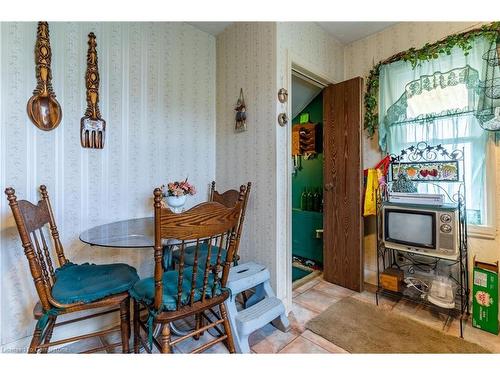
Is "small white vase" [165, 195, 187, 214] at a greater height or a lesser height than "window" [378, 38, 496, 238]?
lesser

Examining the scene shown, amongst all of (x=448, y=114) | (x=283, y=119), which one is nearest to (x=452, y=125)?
(x=448, y=114)

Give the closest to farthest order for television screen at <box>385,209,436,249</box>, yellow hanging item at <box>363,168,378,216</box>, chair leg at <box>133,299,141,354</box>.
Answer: chair leg at <box>133,299,141,354</box> < television screen at <box>385,209,436,249</box> < yellow hanging item at <box>363,168,378,216</box>

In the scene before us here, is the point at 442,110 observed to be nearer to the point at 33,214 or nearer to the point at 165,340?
the point at 165,340

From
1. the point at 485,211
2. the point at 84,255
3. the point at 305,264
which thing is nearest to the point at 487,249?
the point at 485,211

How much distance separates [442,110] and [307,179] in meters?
1.67

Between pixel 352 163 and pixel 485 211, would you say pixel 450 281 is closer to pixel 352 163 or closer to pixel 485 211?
pixel 485 211

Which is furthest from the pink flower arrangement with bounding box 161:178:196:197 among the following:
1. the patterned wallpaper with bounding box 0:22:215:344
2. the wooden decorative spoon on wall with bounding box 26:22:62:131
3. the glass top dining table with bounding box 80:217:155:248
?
the wooden decorative spoon on wall with bounding box 26:22:62:131

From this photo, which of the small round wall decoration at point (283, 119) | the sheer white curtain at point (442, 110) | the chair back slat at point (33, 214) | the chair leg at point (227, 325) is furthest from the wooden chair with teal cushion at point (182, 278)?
the sheer white curtain at point (442, 110)

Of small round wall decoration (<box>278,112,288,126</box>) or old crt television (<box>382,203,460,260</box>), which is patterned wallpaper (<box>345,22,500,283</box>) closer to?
old crt television (<box>382,203,460,260</box>)

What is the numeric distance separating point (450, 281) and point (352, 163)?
124 centimetres

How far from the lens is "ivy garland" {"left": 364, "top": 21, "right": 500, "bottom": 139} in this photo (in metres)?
1.84

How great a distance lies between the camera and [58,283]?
1300mm

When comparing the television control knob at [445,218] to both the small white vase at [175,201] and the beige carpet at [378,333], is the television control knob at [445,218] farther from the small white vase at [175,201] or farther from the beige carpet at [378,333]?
the small white vase at [175,201]
